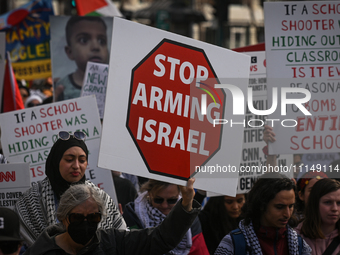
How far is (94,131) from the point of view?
5.18 meters

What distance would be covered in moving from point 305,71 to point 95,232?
2.29m

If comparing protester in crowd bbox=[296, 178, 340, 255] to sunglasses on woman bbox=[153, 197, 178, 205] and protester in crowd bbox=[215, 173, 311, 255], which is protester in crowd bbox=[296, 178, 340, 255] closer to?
protester in crowd bbox=[215, 173, 311, 255]

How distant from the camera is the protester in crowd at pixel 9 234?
2734 mm

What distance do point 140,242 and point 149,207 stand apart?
0.85 metres

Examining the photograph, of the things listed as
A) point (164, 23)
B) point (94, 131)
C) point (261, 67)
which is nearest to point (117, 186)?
point (94, 131)

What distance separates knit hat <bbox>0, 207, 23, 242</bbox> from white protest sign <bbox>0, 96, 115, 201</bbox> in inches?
81.2

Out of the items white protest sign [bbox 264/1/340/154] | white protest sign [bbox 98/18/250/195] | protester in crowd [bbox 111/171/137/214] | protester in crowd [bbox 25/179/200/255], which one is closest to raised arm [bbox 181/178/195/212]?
protester in crowd [bbox 25/179/200/255]

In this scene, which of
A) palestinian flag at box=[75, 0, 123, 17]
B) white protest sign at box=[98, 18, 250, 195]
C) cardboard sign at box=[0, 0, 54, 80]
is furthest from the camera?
cardboard sign at box=[0, 0, 54, 80]

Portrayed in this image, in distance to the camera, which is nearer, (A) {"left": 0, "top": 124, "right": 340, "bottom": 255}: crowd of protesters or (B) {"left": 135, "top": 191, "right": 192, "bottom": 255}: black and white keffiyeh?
(A) {"left": 0, "top": 124, "right": 340, "bottom": 255}: crowd of protesters

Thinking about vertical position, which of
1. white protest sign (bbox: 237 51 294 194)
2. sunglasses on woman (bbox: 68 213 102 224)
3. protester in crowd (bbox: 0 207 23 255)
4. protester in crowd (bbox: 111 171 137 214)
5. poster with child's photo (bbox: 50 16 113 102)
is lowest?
protester in crowd (bbox: 0 207 23 255)

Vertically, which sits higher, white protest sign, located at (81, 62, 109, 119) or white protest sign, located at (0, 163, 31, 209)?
white protest sign, located at (81, 62, 109, 119)

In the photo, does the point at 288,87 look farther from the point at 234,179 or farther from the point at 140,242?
the point at 140,242

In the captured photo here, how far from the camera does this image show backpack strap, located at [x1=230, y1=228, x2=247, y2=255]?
3.59m

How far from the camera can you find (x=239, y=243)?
3.61 metres
